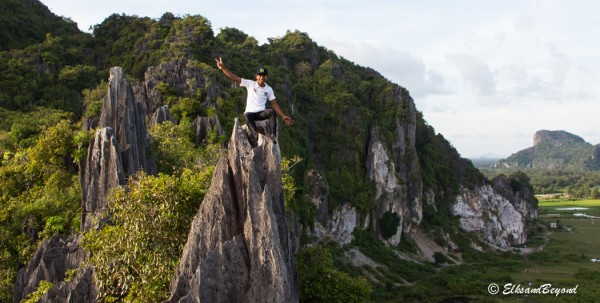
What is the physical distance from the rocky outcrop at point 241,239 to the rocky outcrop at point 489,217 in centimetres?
9935

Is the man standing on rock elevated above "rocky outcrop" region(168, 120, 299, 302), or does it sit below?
above

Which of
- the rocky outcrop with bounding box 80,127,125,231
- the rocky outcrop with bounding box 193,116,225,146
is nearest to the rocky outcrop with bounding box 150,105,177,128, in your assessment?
the rocky outcrop with bounding box 193,116,225,146

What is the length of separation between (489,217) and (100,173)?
98.6 m

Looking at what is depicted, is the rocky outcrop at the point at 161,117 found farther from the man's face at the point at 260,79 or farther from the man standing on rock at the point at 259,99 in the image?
the man's face at the point at 260,79

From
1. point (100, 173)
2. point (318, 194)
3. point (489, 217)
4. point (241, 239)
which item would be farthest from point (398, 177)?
point (241, 239)

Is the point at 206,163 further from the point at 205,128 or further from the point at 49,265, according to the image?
the point at 49,265

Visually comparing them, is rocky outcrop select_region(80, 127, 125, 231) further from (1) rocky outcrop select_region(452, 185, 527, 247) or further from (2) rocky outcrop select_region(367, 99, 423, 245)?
(1) rocky outcrop select_region(452, 185, 527, 247)

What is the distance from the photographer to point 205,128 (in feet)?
136

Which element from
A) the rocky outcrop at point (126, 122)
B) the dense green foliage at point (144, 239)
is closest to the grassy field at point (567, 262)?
the rocky outcrop at point (126, 122)

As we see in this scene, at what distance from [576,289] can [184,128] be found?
5202cm

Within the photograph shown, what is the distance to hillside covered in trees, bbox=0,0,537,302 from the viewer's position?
15.8 metres

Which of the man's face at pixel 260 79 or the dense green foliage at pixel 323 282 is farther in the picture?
the dense green foliage at pixel 323 282

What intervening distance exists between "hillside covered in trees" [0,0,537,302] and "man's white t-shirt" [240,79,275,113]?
389 cm

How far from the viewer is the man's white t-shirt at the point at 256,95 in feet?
43.3
